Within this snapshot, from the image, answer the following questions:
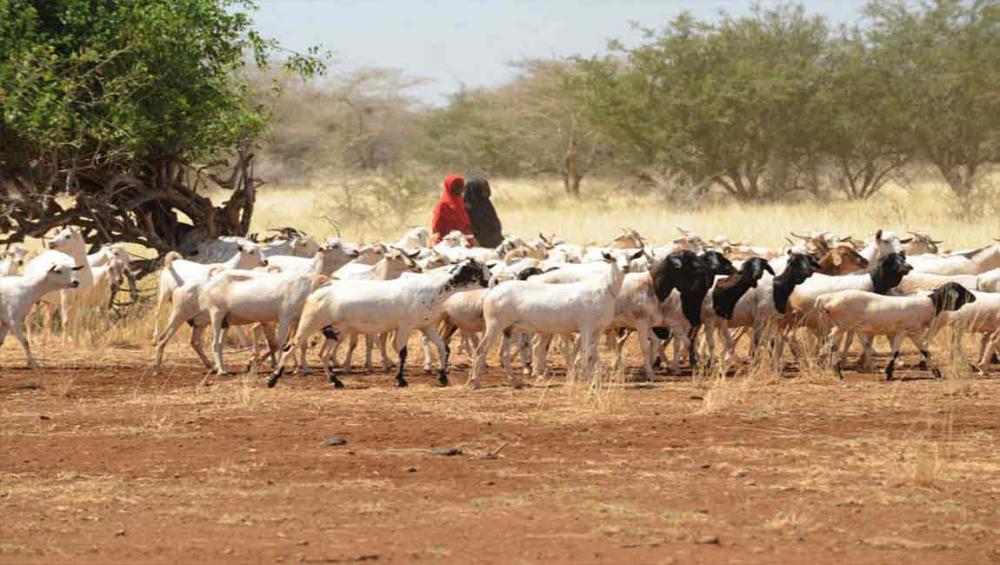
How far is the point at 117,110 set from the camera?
18625 mm

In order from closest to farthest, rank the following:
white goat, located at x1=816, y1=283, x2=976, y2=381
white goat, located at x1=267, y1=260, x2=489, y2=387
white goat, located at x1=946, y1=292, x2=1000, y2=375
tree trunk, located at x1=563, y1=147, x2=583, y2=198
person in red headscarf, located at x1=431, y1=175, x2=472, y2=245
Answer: white goat, located at x1=267, y1=260, x2=489, y2=387 → white goat, located at x1=816, y1=283, x2=976, y2=381 → white goat, located at x1=946, y1=292, x2=1000, y2=375 → person in red headscarf, located at x1=431, y1=175, x2=472, y2=245 → tree trunk, located at x1=563, y1=147, x2=583, y2=198

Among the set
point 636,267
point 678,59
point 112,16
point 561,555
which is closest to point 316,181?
point 678,59

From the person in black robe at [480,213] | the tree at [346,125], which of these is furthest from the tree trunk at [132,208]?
the tree at [346,125]

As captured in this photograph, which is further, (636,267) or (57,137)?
(57,137)

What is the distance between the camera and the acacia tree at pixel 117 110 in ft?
59.9

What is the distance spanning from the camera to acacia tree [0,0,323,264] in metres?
18.2

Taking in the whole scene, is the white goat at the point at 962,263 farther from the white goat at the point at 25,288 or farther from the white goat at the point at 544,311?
the white goat at the point at 25,288

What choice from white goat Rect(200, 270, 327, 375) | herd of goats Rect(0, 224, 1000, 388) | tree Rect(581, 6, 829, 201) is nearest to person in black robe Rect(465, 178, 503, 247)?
herd of goats Rect(0, 224, 1000, 388)

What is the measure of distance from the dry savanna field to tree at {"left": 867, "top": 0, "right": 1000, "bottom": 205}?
25456 mm

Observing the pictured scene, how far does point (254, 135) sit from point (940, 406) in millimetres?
11509

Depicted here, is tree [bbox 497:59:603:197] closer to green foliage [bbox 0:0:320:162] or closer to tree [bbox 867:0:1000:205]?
tree [bbox 867:0:1000:205]

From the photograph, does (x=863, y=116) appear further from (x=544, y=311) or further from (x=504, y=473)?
(x=504, y=473)

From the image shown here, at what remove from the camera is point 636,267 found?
16.2 meters

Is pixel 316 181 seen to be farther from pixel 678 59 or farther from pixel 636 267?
pixel 636 267
